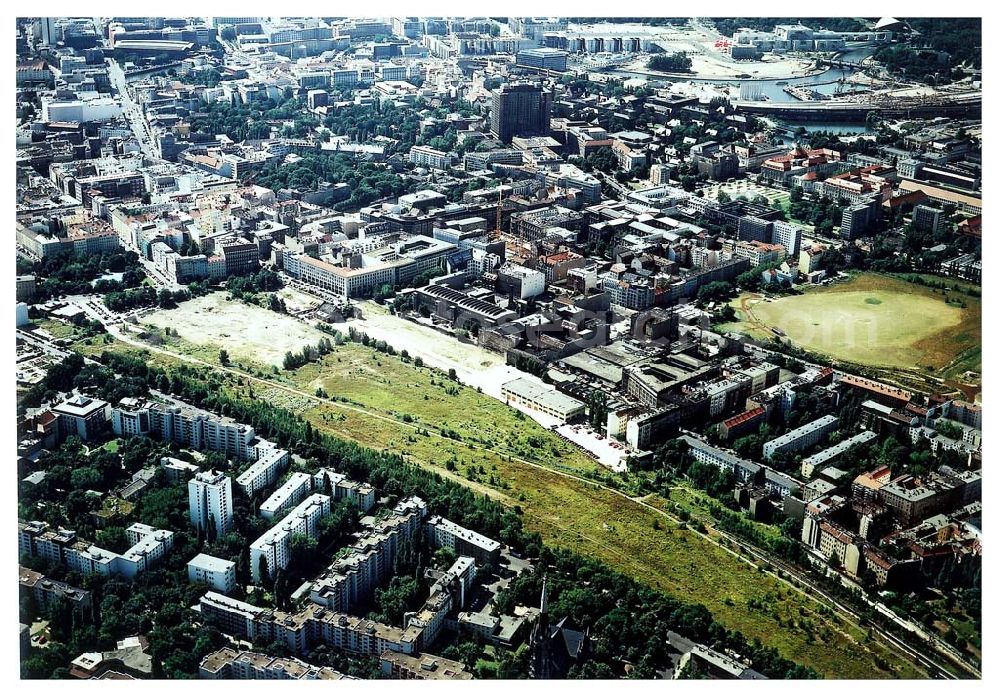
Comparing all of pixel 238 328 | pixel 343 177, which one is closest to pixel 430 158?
pixel 343 177

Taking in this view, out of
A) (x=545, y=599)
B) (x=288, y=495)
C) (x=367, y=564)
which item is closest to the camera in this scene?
(x=545, y=599)

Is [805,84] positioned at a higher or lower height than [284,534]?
higher

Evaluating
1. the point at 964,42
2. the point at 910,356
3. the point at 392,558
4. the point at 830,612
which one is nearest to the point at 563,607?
the point at 392,558

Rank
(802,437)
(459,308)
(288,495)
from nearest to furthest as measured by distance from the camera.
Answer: (288,495) → (802,437) → (459,308)

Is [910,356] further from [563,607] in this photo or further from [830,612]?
[563,607]

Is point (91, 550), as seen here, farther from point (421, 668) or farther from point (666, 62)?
point (666, 62)

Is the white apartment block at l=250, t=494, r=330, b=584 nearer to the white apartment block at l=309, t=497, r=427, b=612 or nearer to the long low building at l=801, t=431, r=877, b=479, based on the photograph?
the white apartment block at l=309, t=497, r=427, b=612

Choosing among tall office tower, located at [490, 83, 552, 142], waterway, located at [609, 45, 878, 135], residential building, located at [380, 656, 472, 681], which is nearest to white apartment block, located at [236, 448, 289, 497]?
residential building, located at [380, 656, 472, 681]
